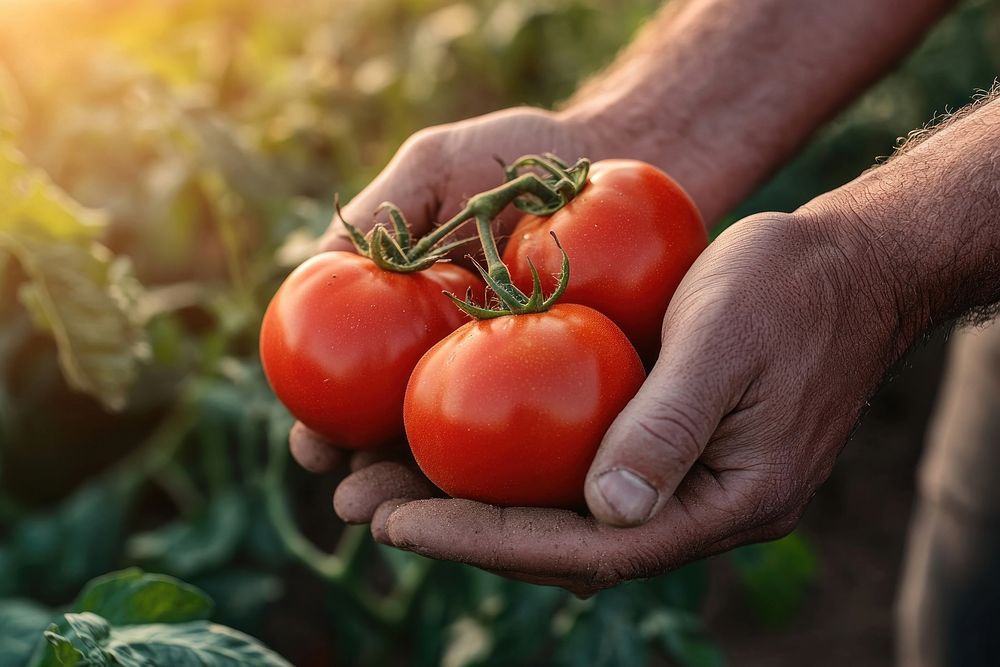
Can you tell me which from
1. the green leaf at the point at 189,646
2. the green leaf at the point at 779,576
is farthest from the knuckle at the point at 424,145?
the green leaf at the point at 779,576

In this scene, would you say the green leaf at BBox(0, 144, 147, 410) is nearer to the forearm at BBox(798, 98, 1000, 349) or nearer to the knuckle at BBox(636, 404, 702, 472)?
the knuckle at BBox(636, 404, 702, 472)

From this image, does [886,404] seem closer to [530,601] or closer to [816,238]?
[530,601]

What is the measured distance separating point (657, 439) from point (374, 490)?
54 cm

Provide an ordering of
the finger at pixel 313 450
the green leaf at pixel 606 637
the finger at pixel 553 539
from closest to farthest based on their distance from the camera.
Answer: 1. the finger at pixel 553 539
2. the finger at pixel 313 450
3. the green leaf at pixel 606 637

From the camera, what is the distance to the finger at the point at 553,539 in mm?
1405

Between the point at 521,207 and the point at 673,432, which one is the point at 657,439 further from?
the point at 521,207

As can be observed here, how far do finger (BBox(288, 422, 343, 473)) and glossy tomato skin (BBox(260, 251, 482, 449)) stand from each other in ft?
0.52

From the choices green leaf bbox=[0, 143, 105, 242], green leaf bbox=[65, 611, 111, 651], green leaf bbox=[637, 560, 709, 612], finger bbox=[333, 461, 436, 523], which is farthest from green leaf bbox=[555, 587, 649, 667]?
green leaf bbox=[0, 143, 105, 242]

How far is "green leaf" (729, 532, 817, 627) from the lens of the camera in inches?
109

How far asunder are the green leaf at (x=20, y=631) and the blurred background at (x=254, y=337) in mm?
31

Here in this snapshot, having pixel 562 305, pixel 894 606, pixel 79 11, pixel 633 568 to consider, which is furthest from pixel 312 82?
pixel 894 606

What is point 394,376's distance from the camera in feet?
5.15

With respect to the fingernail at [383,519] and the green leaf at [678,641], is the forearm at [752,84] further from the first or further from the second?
the fingernail at [383,519]

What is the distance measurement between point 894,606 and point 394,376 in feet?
7.62
